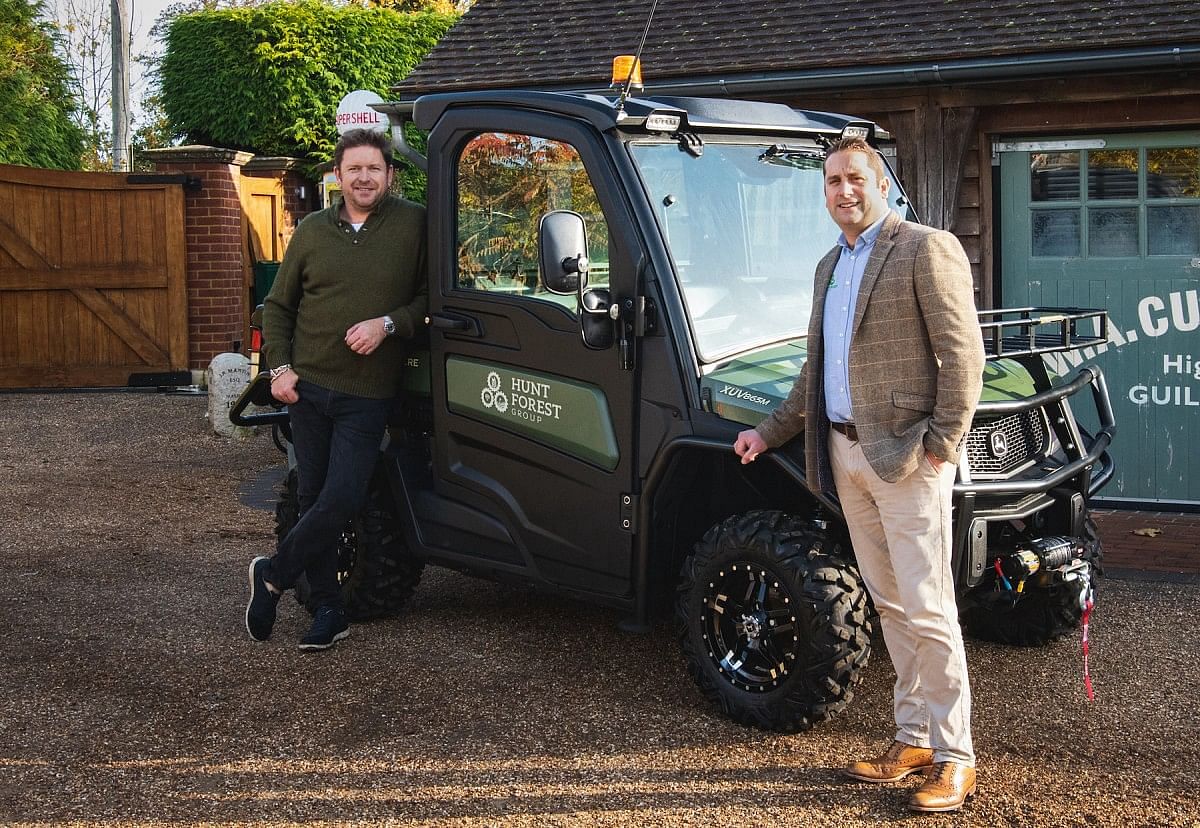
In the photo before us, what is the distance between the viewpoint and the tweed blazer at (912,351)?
13.3ft

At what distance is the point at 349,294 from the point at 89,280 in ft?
32.2

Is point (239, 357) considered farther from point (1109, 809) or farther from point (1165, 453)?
point (1109, 809)

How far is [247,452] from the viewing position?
11.6 meters

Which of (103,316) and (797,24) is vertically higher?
(797,24)

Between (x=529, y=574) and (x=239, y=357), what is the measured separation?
7257 millimetres

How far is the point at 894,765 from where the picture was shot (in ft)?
14.5

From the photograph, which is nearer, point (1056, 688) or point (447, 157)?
point (1056, 688)

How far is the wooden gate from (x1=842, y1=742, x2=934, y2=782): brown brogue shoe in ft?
38.4

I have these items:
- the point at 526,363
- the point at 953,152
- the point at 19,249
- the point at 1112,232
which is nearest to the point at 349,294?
the point at 526,363

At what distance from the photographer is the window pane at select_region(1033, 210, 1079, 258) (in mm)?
8977

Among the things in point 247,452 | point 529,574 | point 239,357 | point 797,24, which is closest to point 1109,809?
point 529,574

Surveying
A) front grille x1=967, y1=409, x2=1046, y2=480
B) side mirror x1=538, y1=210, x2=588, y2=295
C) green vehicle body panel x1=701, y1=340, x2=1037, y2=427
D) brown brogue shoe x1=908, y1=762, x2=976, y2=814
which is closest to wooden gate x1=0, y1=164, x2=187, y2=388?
side mirror x1=538, y1=210, x2=588, y2=295

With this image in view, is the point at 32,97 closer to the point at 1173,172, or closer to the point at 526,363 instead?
the point at 1173,172

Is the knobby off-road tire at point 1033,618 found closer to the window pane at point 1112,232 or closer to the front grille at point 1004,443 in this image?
the front grille at point 1004,443
